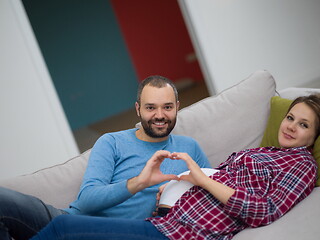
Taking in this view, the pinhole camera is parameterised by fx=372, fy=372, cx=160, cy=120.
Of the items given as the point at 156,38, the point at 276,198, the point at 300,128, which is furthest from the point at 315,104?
the point at 156,38

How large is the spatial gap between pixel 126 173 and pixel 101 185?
17 centimetres

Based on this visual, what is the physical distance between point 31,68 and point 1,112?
1.54 feet

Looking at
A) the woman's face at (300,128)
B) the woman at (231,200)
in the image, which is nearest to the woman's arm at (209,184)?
the woman at (231,200)

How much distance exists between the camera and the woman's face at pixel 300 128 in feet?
4.80

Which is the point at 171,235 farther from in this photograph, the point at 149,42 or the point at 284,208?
the point at 149,42

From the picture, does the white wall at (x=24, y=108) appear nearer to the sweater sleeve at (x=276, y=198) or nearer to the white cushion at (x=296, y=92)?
the white cushion at (x=296, y=92)

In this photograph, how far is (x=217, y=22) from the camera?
13.0ft

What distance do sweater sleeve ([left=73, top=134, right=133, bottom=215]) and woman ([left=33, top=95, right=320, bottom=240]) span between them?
12cm

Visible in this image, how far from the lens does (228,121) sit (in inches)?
73.1

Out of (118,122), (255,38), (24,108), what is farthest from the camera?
(118,122)

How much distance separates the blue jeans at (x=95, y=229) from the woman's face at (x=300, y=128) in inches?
25.2

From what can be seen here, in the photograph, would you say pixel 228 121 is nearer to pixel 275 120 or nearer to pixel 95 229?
pixel 275 120

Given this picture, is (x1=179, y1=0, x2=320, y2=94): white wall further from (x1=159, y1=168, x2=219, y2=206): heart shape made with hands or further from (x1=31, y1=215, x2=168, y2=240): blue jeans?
(x1=31, y1=215, x2=168, y2=240): blue jeans

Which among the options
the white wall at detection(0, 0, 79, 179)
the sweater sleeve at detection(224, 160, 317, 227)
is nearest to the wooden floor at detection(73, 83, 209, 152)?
the white wall at detection(0, 0, 79, 179)
